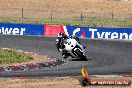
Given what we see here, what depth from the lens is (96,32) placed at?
46.5m

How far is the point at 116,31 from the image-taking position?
151ft

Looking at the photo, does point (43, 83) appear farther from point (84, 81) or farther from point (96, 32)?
point (96, 32)

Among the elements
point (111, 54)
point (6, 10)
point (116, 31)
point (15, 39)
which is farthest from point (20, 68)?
point (6, 10)

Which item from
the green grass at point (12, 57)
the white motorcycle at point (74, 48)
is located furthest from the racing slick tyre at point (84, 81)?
the white motorcycle at point (74, 48)

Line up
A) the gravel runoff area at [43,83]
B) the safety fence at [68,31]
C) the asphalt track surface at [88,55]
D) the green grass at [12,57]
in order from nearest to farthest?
the gravel runoff area at [43,83]
the asphalt track surface at [88,55]
the green grass at [12,57]
the safety fence at [68,31]

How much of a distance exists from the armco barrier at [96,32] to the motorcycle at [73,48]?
14.7 m

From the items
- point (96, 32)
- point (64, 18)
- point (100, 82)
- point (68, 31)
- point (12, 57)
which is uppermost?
point (100, 82)

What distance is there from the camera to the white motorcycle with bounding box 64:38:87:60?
30.8 meters

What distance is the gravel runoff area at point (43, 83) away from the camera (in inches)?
804

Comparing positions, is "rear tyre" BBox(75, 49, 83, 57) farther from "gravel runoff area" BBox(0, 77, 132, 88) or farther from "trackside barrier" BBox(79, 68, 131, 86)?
"trackside barrier" BBox(79, 68, 131, 86)

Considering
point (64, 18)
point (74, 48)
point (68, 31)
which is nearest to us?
point (74, 48)

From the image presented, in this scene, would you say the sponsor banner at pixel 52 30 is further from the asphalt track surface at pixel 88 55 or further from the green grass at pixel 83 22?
the green grass at pixel 83 22

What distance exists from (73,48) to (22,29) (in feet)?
59.9

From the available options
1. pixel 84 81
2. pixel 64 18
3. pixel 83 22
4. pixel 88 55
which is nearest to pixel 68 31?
pixel 83 22
